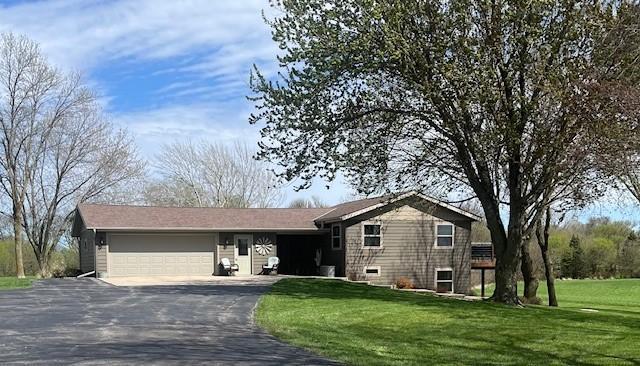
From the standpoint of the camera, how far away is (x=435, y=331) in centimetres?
1314

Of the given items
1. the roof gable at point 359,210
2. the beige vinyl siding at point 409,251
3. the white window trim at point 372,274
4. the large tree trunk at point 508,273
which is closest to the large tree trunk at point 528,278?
the roof gable at point 359,210

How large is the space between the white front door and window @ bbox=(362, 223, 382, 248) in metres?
5.55

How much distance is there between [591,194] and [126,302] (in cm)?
1277

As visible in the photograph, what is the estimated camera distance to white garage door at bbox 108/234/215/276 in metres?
30.0

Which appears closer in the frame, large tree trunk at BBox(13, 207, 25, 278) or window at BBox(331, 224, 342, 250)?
window at BBox(331, 224, 342, 250)

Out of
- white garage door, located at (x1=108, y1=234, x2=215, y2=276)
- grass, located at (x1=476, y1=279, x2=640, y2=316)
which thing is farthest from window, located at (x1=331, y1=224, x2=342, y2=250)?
grass, located at (x1=476, y1=279, x2=640, y2=316)

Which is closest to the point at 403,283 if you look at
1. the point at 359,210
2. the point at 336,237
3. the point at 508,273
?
the point at 359,210

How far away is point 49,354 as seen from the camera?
9.75 metres

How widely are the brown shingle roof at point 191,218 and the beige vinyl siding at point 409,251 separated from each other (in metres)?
3.52

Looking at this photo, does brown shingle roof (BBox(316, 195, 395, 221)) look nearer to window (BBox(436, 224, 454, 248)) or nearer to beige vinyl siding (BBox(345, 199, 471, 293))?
beige vinyl siding (BBox(345, 199, 471, 293))

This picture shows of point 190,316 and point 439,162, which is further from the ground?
point 439,162

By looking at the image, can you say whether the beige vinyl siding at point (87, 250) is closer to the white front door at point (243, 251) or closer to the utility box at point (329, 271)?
the white front door at point (243, 251)

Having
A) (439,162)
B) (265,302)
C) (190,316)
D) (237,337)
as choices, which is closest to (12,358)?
(237,337)

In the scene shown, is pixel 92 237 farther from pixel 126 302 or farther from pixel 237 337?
pixel 237 337
